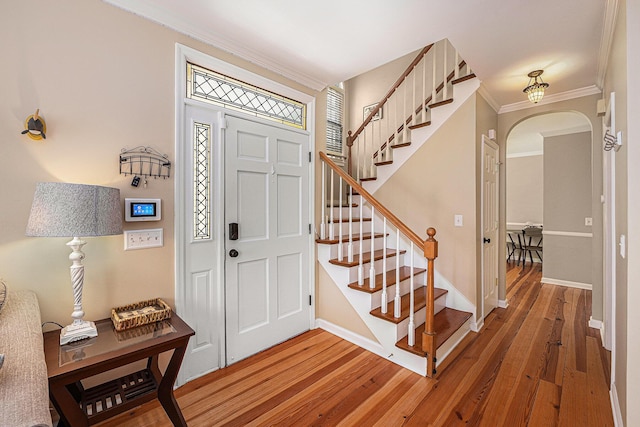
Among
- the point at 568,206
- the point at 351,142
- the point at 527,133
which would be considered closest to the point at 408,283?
the point at 351,142

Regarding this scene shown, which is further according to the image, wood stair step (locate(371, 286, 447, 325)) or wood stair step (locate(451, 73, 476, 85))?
wood stair step (locate(451, 73, 476, 85))

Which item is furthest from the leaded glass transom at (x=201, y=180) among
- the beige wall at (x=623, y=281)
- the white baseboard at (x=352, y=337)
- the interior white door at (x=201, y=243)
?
the beige wall at (x=623, y=281)

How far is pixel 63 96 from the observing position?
62.9 inches

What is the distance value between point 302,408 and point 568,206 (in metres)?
5.22

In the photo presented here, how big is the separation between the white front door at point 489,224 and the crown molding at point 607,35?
1.05 metres

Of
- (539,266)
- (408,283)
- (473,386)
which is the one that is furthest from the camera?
(539,266)

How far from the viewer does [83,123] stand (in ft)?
5.44

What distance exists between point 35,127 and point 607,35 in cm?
380

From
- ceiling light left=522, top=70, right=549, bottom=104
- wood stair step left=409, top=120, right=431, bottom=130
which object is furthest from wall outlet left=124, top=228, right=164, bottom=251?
ceiling light left=522, top=70, right=549, bottom=104

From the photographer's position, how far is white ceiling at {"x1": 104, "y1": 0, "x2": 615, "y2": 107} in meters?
1.88

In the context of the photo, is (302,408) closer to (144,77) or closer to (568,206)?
(144,77)

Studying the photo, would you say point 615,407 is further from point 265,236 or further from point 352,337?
point 265,236

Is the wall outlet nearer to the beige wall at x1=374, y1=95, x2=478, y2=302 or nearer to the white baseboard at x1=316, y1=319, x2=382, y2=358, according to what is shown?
the white baseboard at x1=316, y1=319, x2=382, y2=358

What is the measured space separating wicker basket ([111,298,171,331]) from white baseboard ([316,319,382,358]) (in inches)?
64.5
